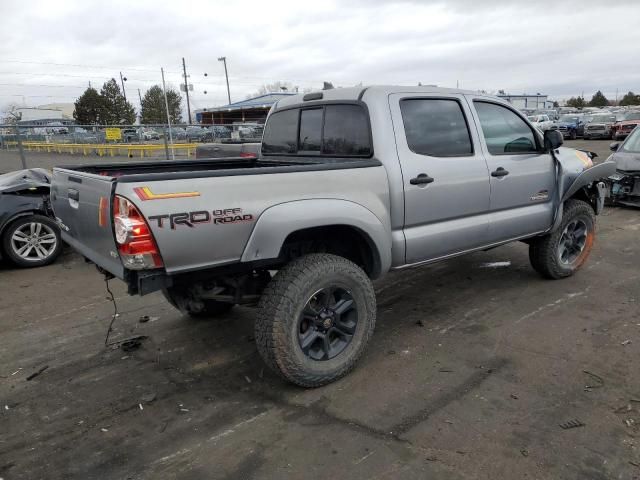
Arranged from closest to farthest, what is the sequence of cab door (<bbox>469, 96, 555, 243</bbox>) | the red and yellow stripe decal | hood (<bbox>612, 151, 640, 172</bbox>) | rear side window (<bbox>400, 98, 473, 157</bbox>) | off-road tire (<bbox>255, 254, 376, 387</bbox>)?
the red and yellow stripe decal
off-road tire (<bbox>255, 254, 376, 387</bbox>)
rear side window (<bbox>400, 98, 473, 157</bbox>)
cab door (<bbox>469, 96, 555, 243</bbox>)
hood (<bbox>612, 151, 640, 172</bbox>)

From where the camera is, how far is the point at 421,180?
364cm

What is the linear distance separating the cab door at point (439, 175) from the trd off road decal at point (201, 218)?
1.34m

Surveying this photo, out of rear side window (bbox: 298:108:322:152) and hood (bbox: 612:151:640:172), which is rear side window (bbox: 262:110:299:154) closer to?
rear side window (bbox: 298:108:322:152)

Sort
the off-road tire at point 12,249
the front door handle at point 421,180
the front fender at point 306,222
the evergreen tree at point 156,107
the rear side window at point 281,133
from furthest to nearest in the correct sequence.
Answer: the evergreen tree at point 156,107 < the off-road tire at point 12,249 < the rear side window at point 281,133 < the front door handle at point 421,180 < the front fender at point 306,222

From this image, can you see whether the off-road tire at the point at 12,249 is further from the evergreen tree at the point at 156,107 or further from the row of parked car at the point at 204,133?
the evergreen tree at the point at 156,107

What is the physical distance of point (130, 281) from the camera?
2.73m

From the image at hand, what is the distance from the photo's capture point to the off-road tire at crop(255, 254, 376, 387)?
304cm

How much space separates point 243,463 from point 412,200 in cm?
210

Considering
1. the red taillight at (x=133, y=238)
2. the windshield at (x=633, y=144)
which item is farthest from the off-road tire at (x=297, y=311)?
the windshield at (x=633, y=144)

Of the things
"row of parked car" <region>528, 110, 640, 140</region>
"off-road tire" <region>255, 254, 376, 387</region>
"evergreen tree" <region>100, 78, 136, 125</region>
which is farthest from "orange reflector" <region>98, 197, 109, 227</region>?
"evergreen tree" <region>100, 78, 136, 125</region>

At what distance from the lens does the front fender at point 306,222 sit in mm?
2904

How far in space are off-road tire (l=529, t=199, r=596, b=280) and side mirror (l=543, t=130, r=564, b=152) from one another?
0.81 m

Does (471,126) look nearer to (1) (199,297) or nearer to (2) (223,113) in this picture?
(1) (199,297)

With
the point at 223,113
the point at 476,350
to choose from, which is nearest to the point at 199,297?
the point at 476,350
